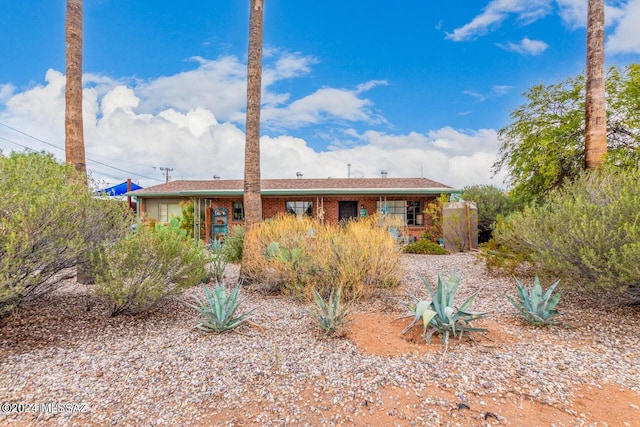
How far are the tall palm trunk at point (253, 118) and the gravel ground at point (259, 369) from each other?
3.20 m

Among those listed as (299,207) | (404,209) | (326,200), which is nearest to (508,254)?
(404,209)

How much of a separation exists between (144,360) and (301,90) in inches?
511

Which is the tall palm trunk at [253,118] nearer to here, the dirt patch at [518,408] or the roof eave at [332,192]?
the dirt patch at [518,408]

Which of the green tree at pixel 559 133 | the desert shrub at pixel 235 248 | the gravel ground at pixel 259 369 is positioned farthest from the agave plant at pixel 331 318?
the green tree at pixel 559 133

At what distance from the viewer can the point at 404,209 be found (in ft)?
56.5

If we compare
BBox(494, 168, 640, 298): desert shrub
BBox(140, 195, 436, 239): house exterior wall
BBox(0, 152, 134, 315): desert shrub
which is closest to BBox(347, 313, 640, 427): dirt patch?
BBox(494, 168, 640, 298): desert shrub

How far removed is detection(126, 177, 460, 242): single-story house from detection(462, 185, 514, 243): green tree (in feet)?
4.16

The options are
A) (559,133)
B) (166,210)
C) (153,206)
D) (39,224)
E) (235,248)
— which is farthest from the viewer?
(153,206)

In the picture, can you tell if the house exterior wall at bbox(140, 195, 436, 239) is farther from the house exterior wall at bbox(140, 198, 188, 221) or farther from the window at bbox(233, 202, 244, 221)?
the house exterior wall at bbox(140, 198, 188, 221)

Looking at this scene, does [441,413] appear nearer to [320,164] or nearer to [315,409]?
[315,409]

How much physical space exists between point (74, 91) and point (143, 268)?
440 cm

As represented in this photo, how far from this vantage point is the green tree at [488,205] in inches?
587

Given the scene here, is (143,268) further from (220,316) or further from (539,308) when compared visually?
(539,308)

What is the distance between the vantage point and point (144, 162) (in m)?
30.0
